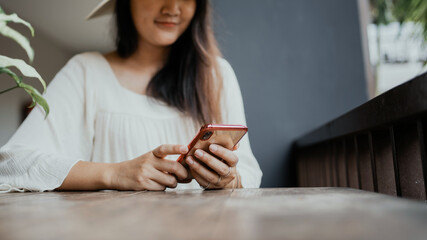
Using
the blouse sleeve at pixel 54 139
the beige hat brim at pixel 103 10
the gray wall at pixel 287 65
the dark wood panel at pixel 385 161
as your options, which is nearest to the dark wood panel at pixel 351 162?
the dark wood panel at pixel 385 161

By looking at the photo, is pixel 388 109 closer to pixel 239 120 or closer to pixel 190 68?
pixel 239 120

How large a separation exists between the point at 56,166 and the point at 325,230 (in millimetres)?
739

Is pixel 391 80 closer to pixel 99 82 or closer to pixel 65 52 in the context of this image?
pixel 65 52

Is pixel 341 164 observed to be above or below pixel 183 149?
below

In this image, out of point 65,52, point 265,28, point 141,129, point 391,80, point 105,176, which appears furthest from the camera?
point 391,80

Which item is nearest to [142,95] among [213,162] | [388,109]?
[213,162]

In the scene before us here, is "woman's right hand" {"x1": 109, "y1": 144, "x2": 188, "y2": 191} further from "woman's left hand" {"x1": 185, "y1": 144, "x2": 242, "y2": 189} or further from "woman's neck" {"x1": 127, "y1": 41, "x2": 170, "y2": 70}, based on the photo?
"woman's neck" {"x1": 127, "y1": 41, "x2": 170, "y2": 70}

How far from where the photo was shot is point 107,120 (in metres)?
1.15

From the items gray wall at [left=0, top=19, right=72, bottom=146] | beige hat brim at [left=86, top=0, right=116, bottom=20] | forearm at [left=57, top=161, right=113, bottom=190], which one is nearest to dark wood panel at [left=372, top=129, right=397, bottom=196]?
forearm at [left=57, top=161, right=113, bottom=190]

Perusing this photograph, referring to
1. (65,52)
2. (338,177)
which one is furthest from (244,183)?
(65,52)

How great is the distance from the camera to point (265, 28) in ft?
5.23

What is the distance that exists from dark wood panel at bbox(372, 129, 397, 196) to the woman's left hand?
277mm

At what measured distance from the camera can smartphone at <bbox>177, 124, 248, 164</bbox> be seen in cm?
Result: 66

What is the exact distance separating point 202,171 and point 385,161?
1.16ft
